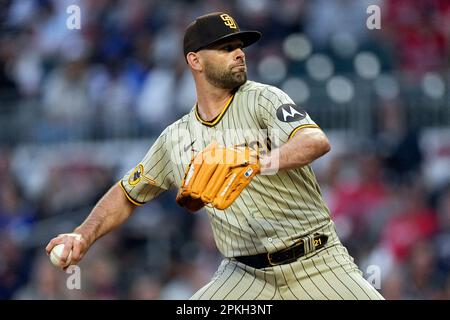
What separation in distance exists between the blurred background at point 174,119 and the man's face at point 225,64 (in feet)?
9.69

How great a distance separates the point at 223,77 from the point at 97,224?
0.96 m

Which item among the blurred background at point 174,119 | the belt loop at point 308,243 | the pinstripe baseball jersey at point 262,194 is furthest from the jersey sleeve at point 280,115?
the blurred background at point 174,119

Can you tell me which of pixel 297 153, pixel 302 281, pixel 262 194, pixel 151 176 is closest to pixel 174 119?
pixel 151 176

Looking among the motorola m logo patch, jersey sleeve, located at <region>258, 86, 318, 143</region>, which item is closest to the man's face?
jersey sleeve, located at <region>258, 86, 318, 143</region>

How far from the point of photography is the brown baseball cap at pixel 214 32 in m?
4.69

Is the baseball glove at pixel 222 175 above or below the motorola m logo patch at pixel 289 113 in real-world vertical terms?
below

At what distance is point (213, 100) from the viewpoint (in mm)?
4770

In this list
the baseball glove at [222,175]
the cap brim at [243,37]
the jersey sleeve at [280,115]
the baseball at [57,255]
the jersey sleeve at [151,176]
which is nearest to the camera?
the baseball glove at [222,175]

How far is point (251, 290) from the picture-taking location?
4547 millimetres

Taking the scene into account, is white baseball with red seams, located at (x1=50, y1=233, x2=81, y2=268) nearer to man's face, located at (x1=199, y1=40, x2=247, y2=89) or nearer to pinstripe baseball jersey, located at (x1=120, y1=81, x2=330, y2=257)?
pinstripe baseball jersey, located at (x1=120, y1=81, x2=330, y2=257)

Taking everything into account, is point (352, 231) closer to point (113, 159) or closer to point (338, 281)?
point (113, 159)

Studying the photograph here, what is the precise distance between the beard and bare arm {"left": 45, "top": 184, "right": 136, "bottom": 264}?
2.57 feet

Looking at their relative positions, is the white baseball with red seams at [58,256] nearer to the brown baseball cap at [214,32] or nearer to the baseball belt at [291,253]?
the baseball belt at [291,253]

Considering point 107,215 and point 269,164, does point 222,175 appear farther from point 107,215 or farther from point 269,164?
point 107,215
